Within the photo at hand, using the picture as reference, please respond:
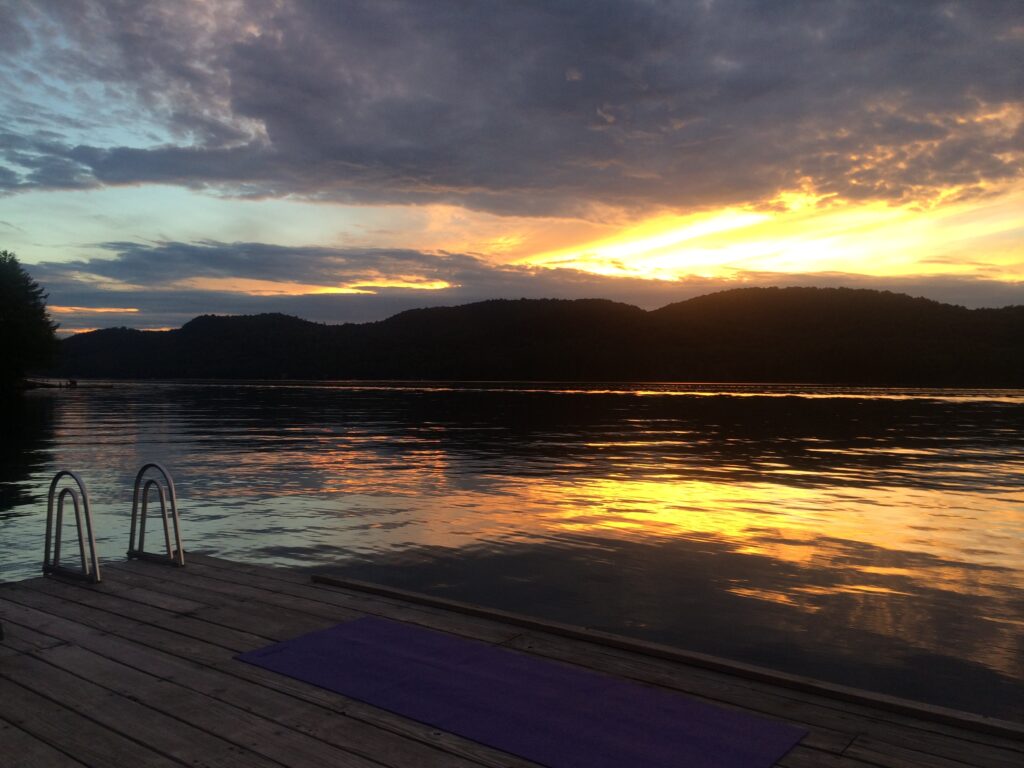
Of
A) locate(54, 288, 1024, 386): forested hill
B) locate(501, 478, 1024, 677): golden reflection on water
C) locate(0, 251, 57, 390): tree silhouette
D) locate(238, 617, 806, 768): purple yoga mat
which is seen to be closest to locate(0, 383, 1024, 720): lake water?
locate(501, 478, 1024, 677): golden reflection on water

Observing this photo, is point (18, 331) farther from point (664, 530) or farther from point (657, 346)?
point (657, 346)

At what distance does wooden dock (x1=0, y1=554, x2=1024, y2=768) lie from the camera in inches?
158

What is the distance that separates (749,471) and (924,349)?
134403 millimetres

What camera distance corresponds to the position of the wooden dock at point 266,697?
4023 millimetres

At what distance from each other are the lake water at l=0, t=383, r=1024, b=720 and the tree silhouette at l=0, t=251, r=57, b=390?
52.1m

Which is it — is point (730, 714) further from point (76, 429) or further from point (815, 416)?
point (815, 416)

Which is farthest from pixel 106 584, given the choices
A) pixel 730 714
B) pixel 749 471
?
pixel 749 471

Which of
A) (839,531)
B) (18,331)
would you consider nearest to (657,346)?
(18,331)

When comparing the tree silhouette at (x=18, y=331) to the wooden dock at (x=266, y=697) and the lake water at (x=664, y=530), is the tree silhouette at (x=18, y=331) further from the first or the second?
the wooden dock at (x=266, y=697)

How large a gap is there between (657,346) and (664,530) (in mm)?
161089

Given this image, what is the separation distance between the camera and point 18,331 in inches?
2825

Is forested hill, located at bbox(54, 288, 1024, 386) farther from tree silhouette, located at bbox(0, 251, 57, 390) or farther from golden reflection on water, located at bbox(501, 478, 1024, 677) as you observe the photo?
golden reflection on water, located at bbox(501, 478, 1024, 677)

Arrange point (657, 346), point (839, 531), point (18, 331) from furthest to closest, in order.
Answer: point (657, 346), point (18, 331), point (839, 531)

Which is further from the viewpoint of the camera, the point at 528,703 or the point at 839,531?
the point at 839,531
